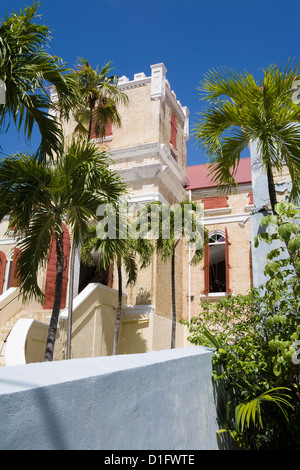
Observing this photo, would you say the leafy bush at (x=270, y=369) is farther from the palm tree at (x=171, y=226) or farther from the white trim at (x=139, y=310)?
the white trim at (x=139, y=310)

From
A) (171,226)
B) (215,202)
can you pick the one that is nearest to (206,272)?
(215,202)

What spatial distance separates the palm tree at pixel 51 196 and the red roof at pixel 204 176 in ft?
37.6

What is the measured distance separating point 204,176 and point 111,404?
18.5 m

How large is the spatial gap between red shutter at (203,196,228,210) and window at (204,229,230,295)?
122 centimetres

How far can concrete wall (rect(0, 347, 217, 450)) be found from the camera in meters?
2.23

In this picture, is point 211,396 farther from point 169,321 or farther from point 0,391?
point 169,321

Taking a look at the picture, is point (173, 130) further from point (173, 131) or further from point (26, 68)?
point (26, 68)

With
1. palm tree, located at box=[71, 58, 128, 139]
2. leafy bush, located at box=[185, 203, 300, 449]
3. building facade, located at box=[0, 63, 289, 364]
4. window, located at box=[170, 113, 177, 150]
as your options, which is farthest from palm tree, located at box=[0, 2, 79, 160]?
window, located at box=[170, 113, 177, 150]

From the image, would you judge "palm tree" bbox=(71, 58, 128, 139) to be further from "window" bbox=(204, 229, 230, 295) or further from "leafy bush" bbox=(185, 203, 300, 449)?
"leafy bush" bbox=(185, 203, 300, 449)

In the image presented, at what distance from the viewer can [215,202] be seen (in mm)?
19234

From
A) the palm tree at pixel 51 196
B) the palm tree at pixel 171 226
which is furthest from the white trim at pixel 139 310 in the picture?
the palm tree at pixel 51 196

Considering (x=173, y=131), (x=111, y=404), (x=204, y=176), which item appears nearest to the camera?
(x=111, y=404)
